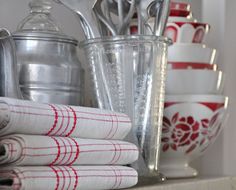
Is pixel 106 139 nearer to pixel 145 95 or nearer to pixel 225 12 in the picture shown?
pixel 145 95

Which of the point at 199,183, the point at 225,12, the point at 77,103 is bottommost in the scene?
the point at 199,183

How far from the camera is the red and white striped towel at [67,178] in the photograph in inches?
19.4

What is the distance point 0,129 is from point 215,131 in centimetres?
46

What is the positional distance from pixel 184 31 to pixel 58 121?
0.43 m

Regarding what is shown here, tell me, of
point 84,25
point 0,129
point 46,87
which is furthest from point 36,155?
point 84,25

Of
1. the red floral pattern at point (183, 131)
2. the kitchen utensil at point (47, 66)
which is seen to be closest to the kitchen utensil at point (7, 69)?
the kitchen utensil at point (47, 66)

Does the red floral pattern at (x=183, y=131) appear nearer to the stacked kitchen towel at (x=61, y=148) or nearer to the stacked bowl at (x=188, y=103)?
the stacked bowl at (x=188, y=103)

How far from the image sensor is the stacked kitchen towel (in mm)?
495

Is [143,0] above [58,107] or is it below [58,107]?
above

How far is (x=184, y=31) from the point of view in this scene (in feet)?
3.00

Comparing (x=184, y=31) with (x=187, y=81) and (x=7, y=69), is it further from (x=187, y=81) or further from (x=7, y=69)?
(x=7, y=69)

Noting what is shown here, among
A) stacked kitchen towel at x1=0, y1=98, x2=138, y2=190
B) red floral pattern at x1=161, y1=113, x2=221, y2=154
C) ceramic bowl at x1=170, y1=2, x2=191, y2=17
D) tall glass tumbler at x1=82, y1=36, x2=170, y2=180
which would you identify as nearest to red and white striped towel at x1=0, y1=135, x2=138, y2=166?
stacked kitchen towel at x1=0, y1=98, x2=138, y2=190

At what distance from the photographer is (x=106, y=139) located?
608mm

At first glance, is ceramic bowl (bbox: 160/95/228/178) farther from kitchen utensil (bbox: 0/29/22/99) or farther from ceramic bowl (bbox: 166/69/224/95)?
kitchen utensil (bbox: 0/29/22/99)
